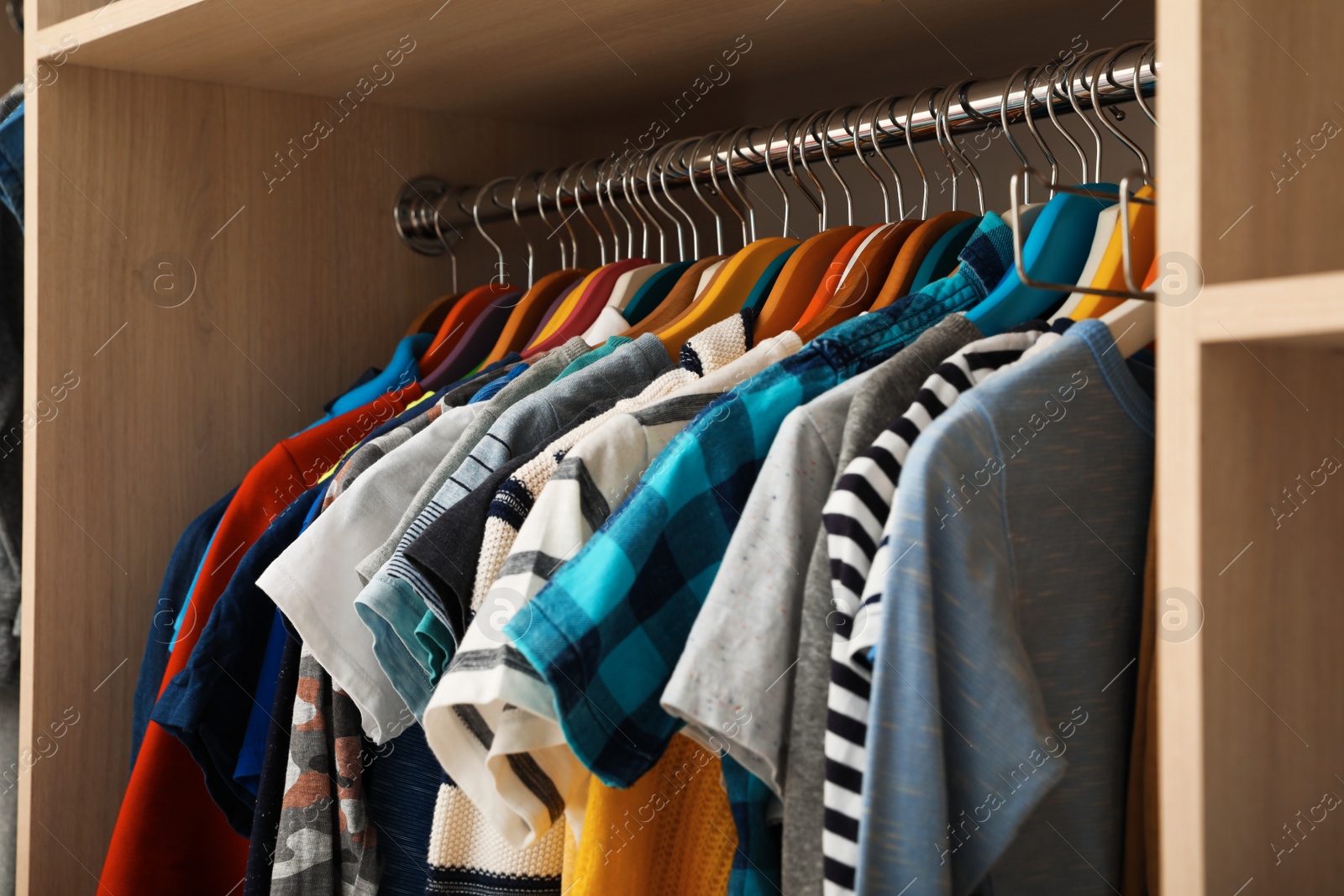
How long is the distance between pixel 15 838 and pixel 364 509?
0.81 m

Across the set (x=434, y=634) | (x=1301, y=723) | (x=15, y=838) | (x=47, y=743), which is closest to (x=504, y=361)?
(x=434, y=634)

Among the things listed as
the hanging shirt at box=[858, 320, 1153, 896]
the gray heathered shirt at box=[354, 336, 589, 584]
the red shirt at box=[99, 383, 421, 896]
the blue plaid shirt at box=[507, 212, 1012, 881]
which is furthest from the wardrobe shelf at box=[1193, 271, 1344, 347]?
the red shirt at box=[99, 383, 421, 896]

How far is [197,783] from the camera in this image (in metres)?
0.97

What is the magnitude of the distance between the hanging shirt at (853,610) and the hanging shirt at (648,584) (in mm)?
86

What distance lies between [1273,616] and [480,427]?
544 millimetres

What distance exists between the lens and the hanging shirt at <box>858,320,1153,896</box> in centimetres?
55

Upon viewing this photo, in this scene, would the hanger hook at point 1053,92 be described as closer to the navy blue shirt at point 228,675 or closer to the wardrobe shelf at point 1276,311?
the wardrobe shelf at point 1276,311

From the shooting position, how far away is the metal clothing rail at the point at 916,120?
0.83 metres

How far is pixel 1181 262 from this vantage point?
490 mm

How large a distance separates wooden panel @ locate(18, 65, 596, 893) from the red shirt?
0.54ft

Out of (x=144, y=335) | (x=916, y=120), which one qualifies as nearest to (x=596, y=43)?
(x=916, y=120)

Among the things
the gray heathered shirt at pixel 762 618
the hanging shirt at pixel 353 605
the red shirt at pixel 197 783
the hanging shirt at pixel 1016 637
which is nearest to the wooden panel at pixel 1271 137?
the hanging shirt at pixel 1016 637

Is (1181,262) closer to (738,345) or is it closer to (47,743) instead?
(738,345)

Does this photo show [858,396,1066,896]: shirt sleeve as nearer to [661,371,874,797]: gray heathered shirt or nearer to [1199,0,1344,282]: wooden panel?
[661,371,874,797]: gray heathered shirt
